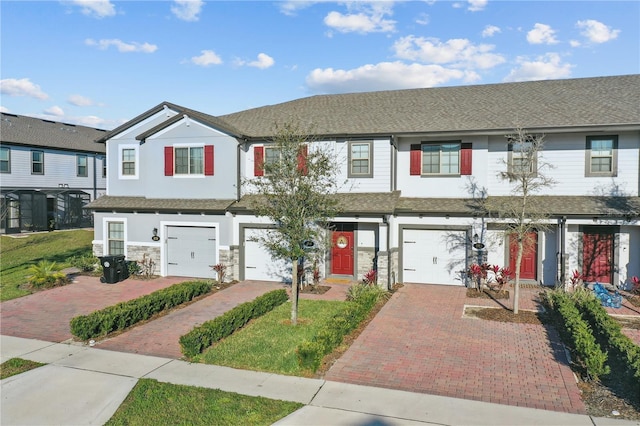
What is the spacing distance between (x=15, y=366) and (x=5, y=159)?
25562 mm

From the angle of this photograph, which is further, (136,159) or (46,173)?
(46,173)

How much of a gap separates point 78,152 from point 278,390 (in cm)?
3288

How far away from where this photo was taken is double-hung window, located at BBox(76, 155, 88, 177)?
35125mm

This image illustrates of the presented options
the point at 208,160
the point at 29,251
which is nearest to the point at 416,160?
the point at 208,160

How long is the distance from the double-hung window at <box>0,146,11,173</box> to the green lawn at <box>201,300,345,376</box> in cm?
2547

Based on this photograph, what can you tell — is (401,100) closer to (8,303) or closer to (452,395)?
(452,395)

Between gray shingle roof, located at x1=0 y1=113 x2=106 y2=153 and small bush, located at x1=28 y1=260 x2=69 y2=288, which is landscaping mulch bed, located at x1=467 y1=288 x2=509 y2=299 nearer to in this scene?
small bush, located at x1=28 y1=260 x2=69 y2=288

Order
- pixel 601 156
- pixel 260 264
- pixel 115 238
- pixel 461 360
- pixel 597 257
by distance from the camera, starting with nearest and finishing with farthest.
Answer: pixel 461 360
pixel 597 257
pixel 601 156
pixel 260 264
pixel 115 238

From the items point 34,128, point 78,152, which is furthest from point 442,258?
point 34,128

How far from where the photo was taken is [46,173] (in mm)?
32562

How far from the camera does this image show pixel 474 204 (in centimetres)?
1695

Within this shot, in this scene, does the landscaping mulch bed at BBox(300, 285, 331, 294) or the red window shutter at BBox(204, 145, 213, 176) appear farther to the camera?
the red window shutter at BBox(204, 145, 213, 176)

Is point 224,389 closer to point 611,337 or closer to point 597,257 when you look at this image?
point 611,337

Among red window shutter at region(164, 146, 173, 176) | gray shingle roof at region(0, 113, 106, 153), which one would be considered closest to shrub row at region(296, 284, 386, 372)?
red window shutter at region(164, 146, 173, 176)
